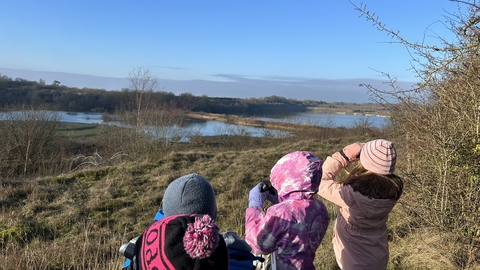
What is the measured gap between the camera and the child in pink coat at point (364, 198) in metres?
2.44

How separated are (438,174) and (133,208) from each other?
617cm

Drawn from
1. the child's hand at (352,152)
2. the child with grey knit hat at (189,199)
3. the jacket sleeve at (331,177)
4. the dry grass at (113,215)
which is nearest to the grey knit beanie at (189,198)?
the child with grey knit hat at (189,199)

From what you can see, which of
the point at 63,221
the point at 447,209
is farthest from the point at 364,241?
the point at 63,221

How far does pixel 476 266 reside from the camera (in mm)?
3666

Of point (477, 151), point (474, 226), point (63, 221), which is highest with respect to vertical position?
point (477, 151)

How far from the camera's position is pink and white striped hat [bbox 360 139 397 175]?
7.84 ft

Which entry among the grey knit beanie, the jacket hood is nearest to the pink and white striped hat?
the jacket hood

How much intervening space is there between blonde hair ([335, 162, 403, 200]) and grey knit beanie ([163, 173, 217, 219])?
1.19 m

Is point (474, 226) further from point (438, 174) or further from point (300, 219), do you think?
point (300, 219)

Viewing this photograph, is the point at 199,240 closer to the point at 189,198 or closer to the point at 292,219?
the point at 189,198

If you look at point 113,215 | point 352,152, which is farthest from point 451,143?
point 113,215

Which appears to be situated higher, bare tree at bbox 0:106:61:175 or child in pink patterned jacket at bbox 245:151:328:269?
child in pink patterned jacket at bbox 245:151:328:269

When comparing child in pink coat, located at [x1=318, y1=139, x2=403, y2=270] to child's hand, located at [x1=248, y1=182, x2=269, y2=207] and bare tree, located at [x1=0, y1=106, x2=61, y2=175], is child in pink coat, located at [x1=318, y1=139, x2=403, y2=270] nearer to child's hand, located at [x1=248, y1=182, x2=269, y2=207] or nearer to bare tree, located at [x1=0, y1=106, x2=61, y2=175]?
child's hand, located at [x1=248, y1=182, x2=269, y2=207]

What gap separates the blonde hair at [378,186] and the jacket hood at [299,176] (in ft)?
1.58
